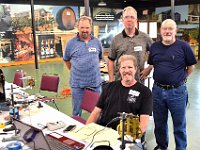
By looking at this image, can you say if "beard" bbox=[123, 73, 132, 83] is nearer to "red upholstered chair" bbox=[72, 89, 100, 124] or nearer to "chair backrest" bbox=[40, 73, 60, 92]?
"red upholstered chair" bbox=[72, 89, 100, 124]

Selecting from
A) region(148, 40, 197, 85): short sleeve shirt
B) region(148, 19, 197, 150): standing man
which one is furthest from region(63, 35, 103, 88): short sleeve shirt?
region(148, 40, 197, 85): short sleeve shirt

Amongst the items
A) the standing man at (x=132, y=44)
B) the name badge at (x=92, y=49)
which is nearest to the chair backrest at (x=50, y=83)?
the name badge at (x=92, y=49)

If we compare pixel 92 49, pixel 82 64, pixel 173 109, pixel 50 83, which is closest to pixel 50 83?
pixel 50 83

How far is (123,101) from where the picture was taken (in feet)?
7.72

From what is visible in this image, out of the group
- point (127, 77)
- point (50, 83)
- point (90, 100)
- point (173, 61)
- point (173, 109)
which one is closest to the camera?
point (127, 77)

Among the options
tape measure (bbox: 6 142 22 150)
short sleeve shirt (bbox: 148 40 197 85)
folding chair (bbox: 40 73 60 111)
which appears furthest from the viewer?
folding chair (bbox: 40 73 60 111)

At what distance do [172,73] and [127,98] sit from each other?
72 cm

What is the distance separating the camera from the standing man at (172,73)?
273cm

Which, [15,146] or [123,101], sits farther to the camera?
[123,101]

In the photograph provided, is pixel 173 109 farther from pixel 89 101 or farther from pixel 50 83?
pixel 50 83

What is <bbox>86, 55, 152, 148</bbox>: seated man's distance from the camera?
90.7 inches

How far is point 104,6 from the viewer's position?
15031 millimetres

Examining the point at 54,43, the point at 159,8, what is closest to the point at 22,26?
the point at 54,43

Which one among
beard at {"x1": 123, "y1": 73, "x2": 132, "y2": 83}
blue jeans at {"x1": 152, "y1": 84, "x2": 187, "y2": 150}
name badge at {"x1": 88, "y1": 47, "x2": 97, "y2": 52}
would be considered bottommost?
blue jeans at {"x1": 152, "y1": 84, "x2": 187, "y2": 150}
